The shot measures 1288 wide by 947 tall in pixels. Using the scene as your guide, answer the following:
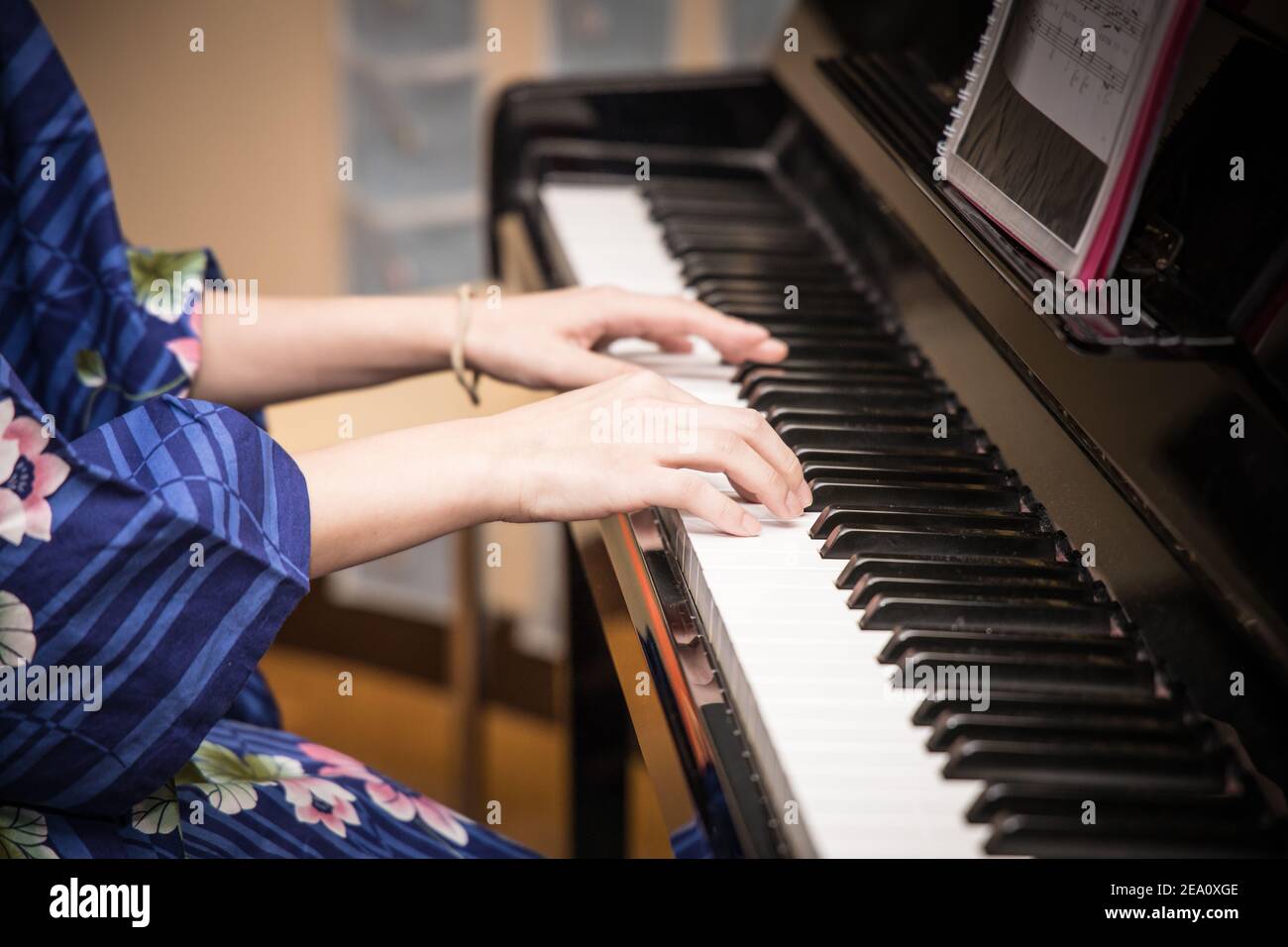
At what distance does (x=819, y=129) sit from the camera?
138 cm

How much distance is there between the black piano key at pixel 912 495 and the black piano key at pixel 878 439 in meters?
0.06

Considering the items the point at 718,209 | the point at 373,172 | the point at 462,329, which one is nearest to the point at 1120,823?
the point at 462,329

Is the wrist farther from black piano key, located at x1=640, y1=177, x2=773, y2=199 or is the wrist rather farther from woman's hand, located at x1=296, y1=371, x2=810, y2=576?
black piano key, located at x1=640, y1=177, x2=773, y2=199

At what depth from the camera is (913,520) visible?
2.78 feet

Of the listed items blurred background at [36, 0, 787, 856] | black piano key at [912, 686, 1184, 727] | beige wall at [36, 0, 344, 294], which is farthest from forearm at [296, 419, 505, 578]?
beige wall at [36, 0, 344, 294]

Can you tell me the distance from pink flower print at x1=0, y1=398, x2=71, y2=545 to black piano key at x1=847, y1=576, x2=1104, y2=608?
0.48 metres

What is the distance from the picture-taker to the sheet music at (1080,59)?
81cm

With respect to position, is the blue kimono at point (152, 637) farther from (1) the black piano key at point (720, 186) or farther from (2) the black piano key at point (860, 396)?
(1) the black piano key at point (720, 186)

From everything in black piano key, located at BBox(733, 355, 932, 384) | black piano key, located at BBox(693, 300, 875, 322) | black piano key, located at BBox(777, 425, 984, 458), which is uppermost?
black piano key, located at BBox(693, 300, 875, 322)

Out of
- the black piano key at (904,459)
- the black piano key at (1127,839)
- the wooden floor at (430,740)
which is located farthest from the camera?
the wooden floor at (430,740)

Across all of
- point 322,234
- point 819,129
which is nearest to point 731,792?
point 819,129

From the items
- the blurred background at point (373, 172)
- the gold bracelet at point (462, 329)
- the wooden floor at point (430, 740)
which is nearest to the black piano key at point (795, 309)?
the gold bracelet at point (462, 329)

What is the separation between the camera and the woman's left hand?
3.54ft
